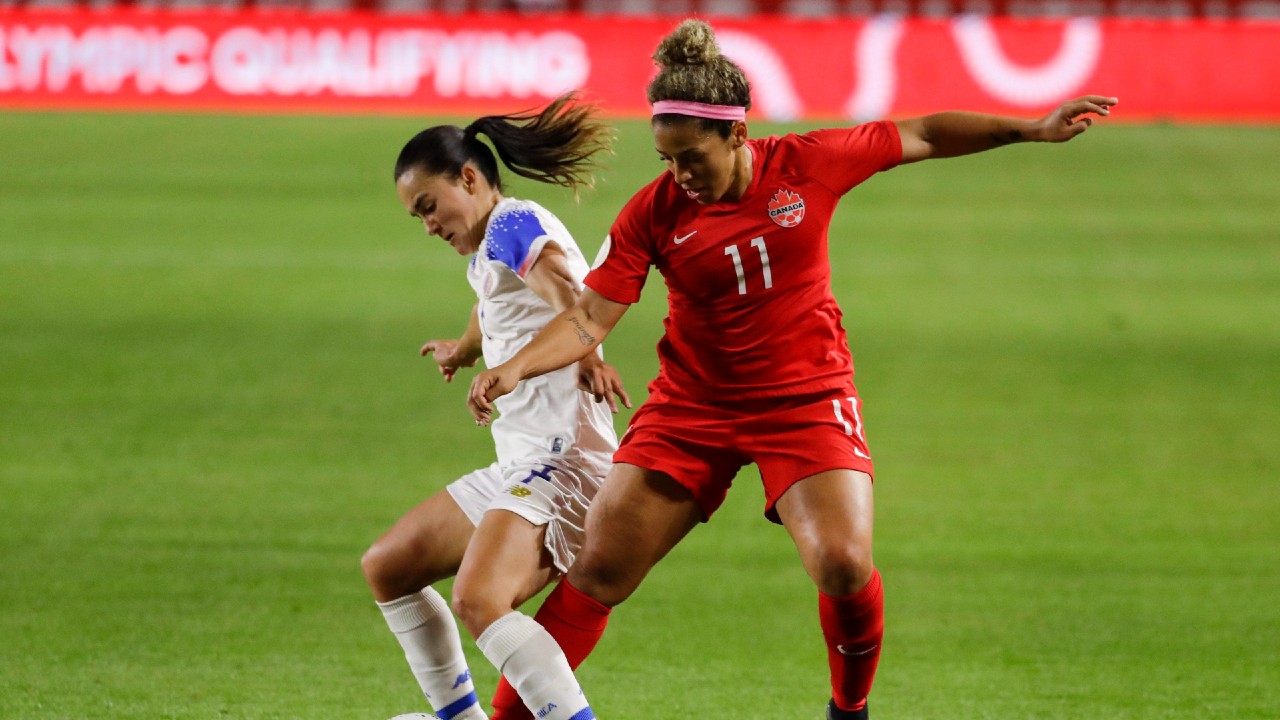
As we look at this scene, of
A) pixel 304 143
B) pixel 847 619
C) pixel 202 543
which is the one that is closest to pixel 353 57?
pixel 304 143

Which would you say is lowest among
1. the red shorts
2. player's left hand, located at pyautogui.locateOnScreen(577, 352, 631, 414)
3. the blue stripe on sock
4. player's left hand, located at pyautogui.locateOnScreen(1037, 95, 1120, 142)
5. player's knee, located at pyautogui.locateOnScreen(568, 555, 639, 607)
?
the blue stripe on sock

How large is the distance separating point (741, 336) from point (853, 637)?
0.90 meters

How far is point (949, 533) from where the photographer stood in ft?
23.8

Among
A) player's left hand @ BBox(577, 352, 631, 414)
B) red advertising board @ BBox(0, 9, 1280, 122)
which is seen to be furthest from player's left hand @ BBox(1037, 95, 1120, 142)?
red advertising board @ BBox(0, 9, 1280, 122)

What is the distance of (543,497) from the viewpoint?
4.32 meters

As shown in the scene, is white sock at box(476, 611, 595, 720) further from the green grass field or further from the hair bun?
the hair bun

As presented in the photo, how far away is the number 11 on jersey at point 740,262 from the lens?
417 cm

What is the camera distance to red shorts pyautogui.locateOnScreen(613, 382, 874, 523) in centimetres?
421

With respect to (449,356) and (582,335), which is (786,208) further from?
(449,356)

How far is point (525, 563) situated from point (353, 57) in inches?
697

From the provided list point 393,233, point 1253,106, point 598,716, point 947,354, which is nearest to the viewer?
point 598,716

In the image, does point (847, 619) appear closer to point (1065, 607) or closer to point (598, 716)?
point (598, 716)

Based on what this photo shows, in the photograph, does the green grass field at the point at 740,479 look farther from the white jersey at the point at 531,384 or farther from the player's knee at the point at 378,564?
the white jersey at the point at 531,384

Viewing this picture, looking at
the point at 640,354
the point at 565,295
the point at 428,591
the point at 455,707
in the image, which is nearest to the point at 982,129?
the point at 565,295
